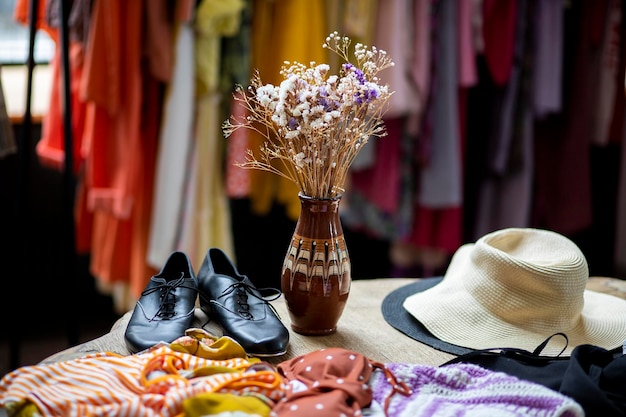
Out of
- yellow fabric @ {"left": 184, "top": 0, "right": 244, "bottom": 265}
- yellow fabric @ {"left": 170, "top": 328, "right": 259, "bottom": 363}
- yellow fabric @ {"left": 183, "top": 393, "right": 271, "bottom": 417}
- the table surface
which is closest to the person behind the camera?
yellow fabric @ {"left": 183, "top": 393, "right": 271, "bottom": 417}

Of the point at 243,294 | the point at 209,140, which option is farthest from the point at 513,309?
the point at 209,140

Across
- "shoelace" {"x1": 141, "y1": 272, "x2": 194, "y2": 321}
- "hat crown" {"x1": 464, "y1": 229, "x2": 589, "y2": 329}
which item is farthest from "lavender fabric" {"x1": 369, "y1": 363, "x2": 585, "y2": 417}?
"shoelace" {"x1": 141, "y1": 272, "x2": 194, "y2": 321}

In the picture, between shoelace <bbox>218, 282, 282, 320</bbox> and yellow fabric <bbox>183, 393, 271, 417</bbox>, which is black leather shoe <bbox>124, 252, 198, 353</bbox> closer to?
shoelace <bbox>218, 282, 282, 320</bbox>

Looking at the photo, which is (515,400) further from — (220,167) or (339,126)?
(220,167)

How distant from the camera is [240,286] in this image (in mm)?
1279

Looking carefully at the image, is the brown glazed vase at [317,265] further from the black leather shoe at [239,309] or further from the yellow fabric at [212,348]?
the yellow fabric at [212,348]

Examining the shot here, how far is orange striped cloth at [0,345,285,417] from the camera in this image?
0.93 meters

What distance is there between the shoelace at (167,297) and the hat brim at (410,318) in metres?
0.38

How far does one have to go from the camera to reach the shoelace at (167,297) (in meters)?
1.22

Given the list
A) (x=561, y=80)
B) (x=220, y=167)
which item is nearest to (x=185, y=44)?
(x=220, y=167)

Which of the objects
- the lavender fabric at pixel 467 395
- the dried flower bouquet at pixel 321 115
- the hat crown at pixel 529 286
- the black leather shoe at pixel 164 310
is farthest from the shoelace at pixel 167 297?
the hat crown at pixel 529 286

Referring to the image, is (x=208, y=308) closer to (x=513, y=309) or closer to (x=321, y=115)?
(x=321, y=115)

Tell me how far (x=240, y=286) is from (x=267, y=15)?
4.09ft

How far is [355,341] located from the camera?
4.26ft
